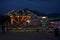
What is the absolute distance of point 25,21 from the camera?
29.3 meters

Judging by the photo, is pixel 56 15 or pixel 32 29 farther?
pixel 56 15

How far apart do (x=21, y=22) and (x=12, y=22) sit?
124cm

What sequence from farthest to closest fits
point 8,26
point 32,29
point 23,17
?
point 23,17 → point 8,26 → point 32,29

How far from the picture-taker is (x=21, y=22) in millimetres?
28766

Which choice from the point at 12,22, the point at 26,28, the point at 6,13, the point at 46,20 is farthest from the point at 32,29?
the point at 6,13

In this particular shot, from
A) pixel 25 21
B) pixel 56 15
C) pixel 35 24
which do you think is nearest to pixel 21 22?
pixel 25 21

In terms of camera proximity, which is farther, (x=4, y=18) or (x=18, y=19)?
(x=4, y=18)

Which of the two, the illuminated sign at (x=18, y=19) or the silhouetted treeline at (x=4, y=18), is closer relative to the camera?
the illuminated sign at (x=18, y=19)

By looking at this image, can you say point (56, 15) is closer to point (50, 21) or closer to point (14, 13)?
point (50, 21)

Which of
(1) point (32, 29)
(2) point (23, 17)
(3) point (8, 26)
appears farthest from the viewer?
(2) point (23, 17)

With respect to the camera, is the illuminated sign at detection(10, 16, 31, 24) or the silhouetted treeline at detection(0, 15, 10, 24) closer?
Answer: the illuminated sign at detection(10, 16, 31, 24)

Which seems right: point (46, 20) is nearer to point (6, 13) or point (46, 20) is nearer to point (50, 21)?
point (50, 21)

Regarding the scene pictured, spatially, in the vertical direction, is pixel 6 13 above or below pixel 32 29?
above

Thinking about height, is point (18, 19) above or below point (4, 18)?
below
